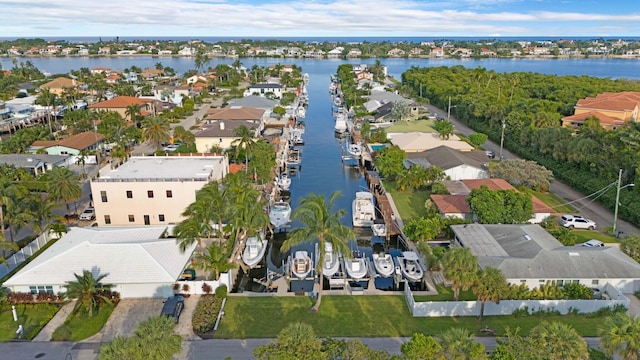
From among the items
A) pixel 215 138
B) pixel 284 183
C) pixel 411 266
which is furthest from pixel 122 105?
pixel 411 266

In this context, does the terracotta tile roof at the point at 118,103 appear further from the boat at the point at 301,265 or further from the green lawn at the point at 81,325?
the green lawn at the point at 81,325

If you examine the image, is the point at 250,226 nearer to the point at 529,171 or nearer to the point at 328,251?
the point at 328,251

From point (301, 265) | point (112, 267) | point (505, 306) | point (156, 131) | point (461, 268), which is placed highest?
point (156, 131)

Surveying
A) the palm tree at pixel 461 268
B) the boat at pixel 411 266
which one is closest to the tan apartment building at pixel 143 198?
the boat at pixel 411 266

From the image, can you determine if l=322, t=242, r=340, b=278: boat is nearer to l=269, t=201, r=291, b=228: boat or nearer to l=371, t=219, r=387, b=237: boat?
l=371, t=219, r=387, b=237: boat

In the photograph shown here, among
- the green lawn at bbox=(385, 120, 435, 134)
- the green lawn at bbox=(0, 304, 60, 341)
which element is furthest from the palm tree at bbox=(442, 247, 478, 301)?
the green lawn at bbox=(385, 120, 435, 134)

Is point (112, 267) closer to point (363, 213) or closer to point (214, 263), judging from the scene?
point (214, 263)
